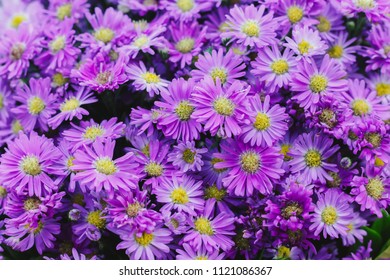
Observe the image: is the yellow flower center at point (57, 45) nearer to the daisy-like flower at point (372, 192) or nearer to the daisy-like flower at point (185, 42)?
the daisy-like flower at point (185, 42)

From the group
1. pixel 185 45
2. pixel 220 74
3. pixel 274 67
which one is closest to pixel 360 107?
pixel 274 67

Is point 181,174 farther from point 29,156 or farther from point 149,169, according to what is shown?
point 29,156

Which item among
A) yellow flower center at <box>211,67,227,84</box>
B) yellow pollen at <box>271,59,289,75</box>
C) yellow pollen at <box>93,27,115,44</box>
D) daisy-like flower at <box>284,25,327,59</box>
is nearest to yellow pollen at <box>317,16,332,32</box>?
daisy-like flower at <box>284,25,327,59</box>

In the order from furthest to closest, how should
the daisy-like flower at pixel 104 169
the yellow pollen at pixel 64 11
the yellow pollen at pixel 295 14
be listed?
the yellow pollen at pixel 64 11
the yellow pollen at pixel 295 14
the daisy-like flower at pixel 104 169

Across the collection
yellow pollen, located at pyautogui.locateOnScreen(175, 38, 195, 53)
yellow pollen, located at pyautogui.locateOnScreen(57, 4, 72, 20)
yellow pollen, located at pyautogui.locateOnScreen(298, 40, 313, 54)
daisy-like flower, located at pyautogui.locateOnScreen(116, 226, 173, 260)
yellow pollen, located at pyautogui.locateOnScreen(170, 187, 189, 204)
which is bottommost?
daisy-like flower, located at pyautogui.locateOnScreen(116, 226, 173, 260)

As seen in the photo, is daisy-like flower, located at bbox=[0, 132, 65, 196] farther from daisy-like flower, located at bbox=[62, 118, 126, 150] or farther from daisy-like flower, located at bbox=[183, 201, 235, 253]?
daisy-like flower, located at bbox=[183, 201, 235, 253]

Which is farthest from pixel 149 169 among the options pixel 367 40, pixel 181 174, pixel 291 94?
pixel 367 40

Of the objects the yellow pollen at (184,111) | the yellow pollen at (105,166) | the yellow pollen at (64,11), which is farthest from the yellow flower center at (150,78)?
the yellow pollen at (64,11)
